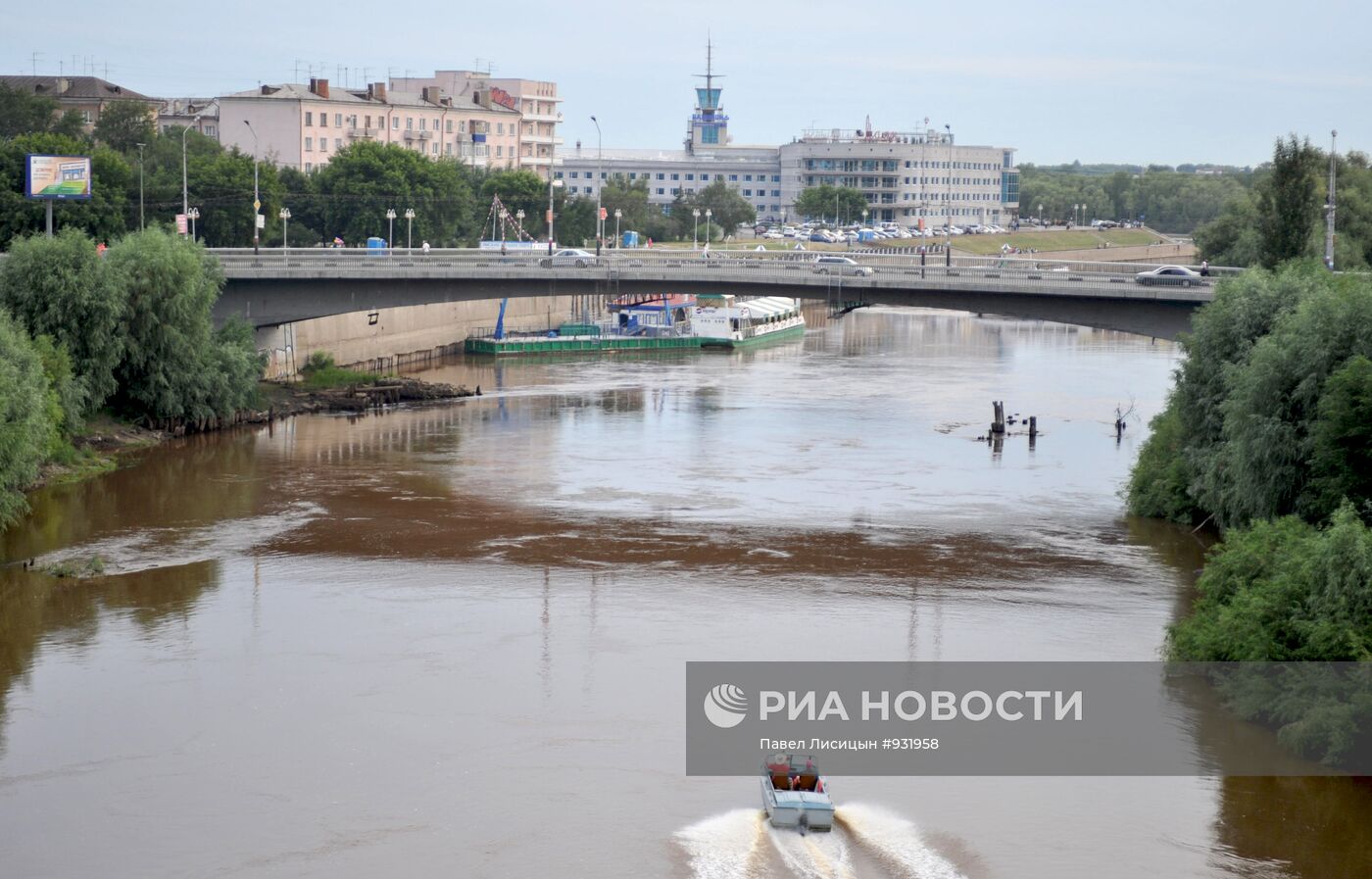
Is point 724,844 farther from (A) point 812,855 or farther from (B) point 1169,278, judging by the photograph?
(B) point 1169,278

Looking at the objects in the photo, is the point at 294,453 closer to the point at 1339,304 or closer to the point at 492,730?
the point at 492,730

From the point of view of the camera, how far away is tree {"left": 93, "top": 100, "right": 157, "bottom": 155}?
2857 inches

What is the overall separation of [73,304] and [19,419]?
8024mm

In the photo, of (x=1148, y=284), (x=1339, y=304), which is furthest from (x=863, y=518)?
(x=1148, y=284)

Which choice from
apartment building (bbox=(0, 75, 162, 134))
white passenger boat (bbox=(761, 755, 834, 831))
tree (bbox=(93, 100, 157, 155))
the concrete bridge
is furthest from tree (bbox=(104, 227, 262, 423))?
apartment building (bbox=(0, 75, 162, 134))

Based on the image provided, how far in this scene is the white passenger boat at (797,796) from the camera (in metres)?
15.4

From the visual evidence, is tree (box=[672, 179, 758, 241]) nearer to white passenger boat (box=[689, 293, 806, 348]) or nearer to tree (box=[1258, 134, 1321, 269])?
white passenger boat (box=[689, 293, 806, 348])

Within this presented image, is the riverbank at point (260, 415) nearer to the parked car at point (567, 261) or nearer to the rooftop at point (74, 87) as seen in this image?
the parked car at point (567, 261)

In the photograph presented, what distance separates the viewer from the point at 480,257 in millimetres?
44625

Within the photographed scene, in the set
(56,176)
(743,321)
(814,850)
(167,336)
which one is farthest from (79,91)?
(814,850)

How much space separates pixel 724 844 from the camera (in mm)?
15148

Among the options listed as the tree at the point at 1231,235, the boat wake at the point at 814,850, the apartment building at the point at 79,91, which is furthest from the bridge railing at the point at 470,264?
the apartment building at the point at 79,91

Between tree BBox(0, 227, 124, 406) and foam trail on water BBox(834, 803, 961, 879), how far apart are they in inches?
913

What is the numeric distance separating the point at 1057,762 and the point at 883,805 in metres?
2.23
